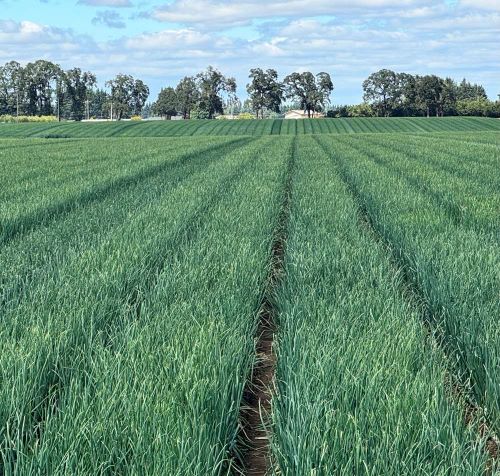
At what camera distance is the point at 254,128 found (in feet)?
214

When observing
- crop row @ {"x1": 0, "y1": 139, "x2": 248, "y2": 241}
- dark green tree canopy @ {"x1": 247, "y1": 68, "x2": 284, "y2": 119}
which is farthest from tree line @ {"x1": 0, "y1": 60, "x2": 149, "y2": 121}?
crop row @ {"x1": 0, "y1": 139, "x2": 248, "y2": 241}

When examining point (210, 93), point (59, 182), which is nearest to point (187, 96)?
point (210, 93)

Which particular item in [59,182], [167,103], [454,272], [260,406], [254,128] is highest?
[167,103]

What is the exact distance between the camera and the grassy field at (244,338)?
2.12 m

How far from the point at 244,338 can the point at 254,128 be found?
63.1 m

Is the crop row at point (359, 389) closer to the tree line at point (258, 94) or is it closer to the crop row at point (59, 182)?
the crop row at point (59, 182)

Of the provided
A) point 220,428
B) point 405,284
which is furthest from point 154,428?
point 405,284

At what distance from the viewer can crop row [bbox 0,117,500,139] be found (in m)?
59.9

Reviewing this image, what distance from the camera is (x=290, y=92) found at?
11081 centimetres

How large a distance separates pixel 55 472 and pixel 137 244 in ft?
12.5

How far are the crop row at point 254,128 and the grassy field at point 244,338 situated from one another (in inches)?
2062

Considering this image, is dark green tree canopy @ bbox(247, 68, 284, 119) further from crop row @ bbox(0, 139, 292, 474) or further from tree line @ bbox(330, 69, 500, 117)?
crop row @ bbox(0, 139, 292, 474)

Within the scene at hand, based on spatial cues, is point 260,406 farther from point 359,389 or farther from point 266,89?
point 266,89

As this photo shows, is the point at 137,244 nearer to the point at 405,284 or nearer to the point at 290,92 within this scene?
the point at 405,284
